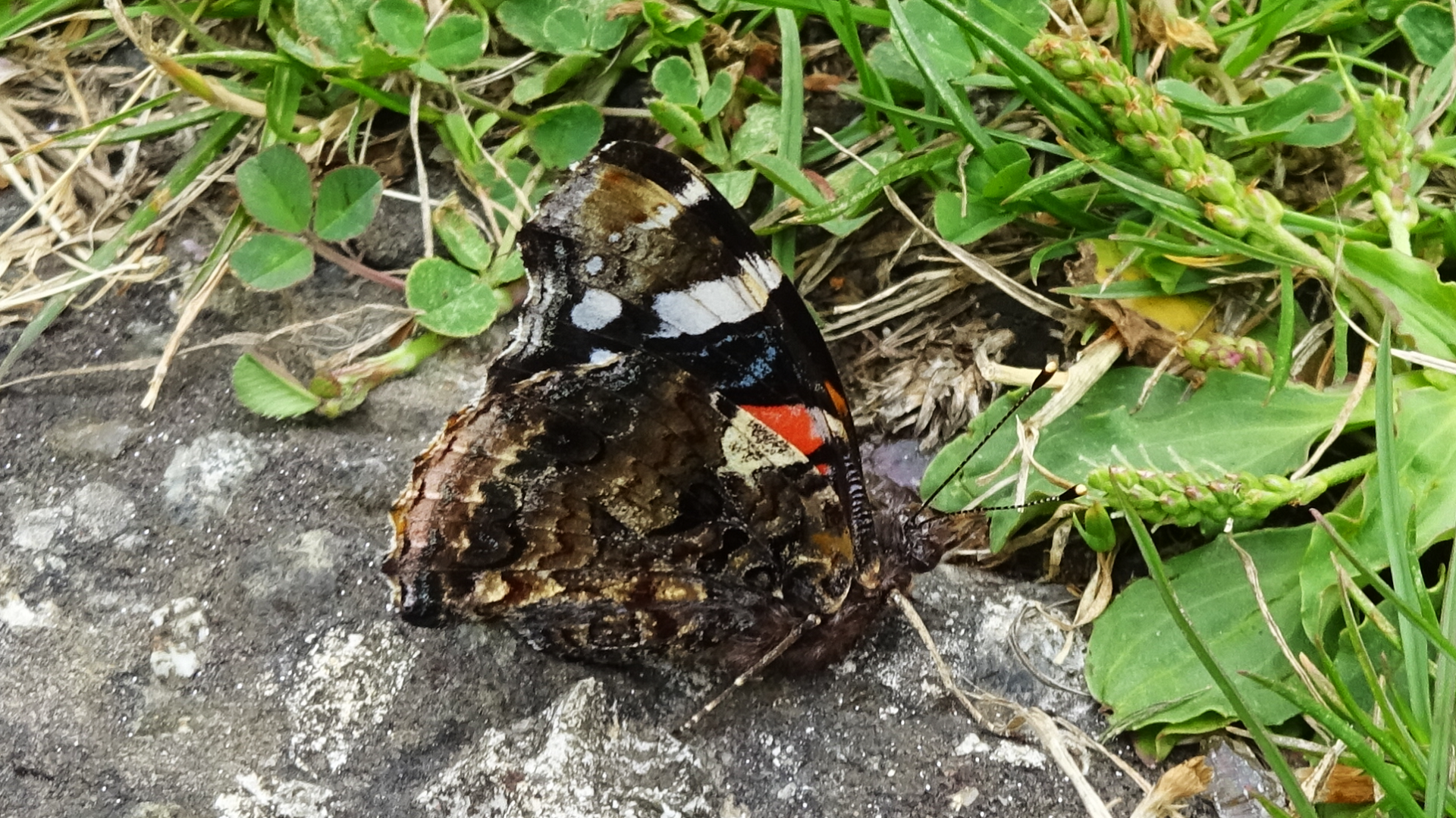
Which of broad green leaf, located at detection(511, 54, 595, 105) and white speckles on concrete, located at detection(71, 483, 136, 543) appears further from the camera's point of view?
broad green leaf, located at detection(511, 54, 595, 105)

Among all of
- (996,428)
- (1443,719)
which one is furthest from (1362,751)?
(996,428)

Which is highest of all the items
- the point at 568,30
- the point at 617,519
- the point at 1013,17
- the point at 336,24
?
the point at 1013,17

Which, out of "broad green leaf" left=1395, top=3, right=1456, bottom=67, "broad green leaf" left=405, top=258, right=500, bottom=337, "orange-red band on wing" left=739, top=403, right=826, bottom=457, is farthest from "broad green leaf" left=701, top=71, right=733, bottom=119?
"broad green leaf" left=1395, top=3, right=1456, bottom=67

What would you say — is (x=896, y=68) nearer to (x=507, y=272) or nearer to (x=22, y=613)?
(x=507, y=272)

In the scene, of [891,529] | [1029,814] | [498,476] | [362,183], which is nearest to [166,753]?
[498,476]

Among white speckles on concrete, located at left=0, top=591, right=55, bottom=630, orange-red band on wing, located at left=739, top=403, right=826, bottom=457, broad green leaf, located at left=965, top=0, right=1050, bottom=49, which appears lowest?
white speckles on concrete, located at left=0, top=591, right=55, bottom=630

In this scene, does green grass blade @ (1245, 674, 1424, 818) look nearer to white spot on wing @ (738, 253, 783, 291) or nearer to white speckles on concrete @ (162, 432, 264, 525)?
white spot on wing @ (738, 253, 783, 291)
